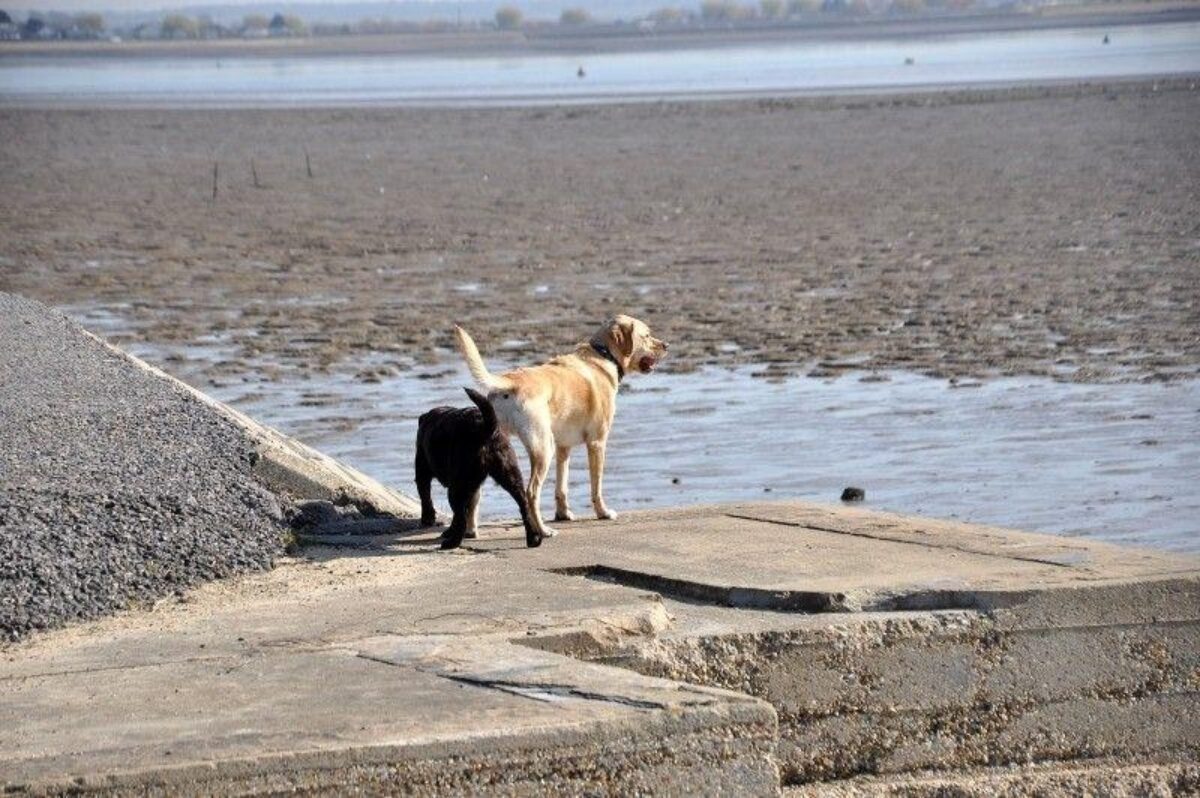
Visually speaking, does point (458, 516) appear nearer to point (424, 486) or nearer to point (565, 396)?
point (424, 486)

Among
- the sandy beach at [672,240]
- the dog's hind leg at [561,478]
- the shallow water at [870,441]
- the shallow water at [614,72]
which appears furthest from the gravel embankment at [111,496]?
the shallow water at [614,72]

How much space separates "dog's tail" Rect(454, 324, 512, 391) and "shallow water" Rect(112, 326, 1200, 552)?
113 inches

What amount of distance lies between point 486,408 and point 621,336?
1367 millimetres

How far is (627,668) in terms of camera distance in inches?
264

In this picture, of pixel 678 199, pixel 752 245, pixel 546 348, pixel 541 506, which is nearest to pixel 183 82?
pixel 678 199

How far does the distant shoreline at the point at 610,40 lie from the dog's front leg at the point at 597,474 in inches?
4291

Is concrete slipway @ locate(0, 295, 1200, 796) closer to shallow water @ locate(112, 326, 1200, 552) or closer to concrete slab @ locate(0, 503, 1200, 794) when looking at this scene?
concrete slab @ locate(0, 503, 1200, 794)

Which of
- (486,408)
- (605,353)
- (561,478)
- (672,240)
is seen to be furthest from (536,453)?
(672,240)

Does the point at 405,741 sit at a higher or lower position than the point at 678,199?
higher

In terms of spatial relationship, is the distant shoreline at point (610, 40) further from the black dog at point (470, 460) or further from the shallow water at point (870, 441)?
the black dog at point (470, 460)

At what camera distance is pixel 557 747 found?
570 centimetres

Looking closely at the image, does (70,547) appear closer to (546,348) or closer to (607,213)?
(546,348)

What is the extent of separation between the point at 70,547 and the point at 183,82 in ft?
275

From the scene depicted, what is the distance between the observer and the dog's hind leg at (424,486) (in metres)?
8.87
